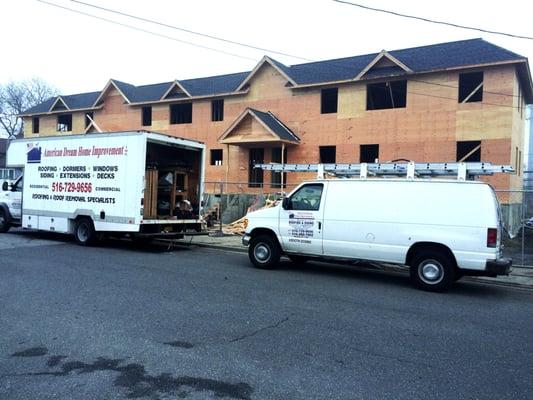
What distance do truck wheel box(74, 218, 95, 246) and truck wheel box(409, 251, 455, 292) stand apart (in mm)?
8924

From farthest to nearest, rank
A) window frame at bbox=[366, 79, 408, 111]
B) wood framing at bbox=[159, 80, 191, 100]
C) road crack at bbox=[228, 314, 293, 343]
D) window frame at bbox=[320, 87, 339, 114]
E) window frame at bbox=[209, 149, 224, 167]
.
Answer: wood framing at bbox=[159, 80, 191, 100] → window frame at bbox=[209, 149, 224, 167] → window frame at bbox=[320, 87, 339, 114] → window frame at bbox=[366, 79, 408, 111] → road crack at bbox=[228, 314, 293, 343]

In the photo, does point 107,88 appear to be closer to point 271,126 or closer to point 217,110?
point 217,110

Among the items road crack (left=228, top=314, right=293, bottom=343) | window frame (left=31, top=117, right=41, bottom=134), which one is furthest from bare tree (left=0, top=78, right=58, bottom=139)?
road crack (left=228, top=314, right=293, bottom=343)

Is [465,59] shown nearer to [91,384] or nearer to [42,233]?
[42,233]

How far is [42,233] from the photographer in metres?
17.0

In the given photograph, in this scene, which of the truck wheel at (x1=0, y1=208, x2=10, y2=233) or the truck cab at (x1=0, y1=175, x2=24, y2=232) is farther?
the truck wheel at (x1=0, y1=208, x2=10, y2=233)

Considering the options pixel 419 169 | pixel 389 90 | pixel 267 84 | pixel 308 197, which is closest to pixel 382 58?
pixel 389 90

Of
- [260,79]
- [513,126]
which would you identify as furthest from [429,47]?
[260,79]

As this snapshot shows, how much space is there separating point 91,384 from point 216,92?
25599 mm

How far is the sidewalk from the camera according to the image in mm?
9898

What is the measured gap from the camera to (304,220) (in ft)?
32.9

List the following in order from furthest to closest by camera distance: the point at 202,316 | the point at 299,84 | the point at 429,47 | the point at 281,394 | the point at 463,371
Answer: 1. the point at 299,84
2. the point at 429,47
3. the point at 202,316
4. the point at 463,371
5. the point at 281,394

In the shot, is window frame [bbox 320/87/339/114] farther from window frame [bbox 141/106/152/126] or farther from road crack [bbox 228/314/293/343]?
road crack [bbox 228/314/293/343]

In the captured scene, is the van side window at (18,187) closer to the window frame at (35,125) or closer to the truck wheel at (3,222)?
the truck wheel at (3,222)
